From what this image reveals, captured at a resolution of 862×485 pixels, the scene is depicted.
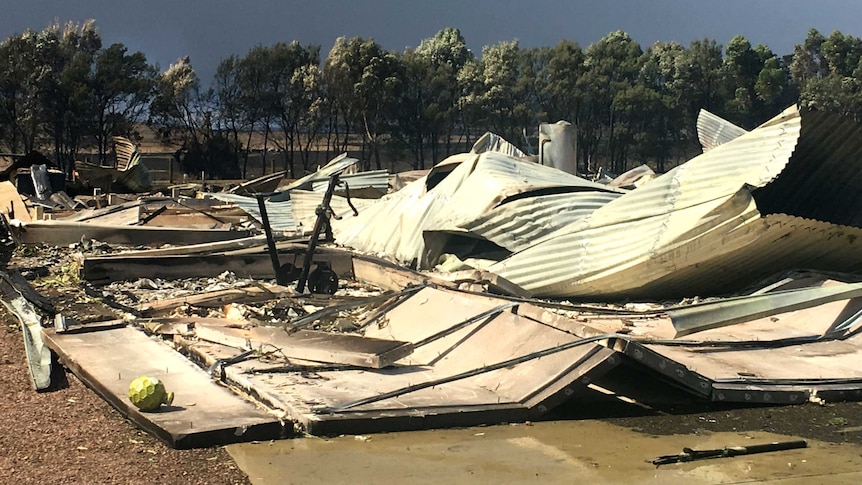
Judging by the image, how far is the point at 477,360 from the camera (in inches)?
201

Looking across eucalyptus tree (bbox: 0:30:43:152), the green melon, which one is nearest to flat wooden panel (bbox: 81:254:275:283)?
the green melon

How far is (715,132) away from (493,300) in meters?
5.68

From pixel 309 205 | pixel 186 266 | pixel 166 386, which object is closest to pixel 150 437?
pixel 166 386

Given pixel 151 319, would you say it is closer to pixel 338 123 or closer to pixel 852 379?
pixel 852 379

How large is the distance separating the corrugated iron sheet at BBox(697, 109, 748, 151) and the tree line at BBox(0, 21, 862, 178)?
3292 centimetres

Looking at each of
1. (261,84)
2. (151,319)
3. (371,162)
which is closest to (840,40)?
(371,162)

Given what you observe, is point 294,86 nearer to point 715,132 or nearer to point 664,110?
point 664,110

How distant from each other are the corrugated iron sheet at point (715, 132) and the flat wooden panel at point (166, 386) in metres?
7.08

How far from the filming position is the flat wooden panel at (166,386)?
12.6ft

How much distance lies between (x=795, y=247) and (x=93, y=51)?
4304 cm

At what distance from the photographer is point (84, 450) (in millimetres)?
3760

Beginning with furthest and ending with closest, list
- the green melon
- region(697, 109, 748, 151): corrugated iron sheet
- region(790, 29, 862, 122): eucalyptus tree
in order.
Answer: region(790, 29, 862, 122): eucalyptus tree < region(697, 109, 748, 151): corrugated iron sheet < the green melon

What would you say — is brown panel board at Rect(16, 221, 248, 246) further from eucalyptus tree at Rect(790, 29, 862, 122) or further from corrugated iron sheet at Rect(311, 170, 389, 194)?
eucalyptus tree at Rect(790, 29, 862, 122)

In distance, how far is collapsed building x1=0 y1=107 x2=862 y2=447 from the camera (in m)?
→ 4.46
